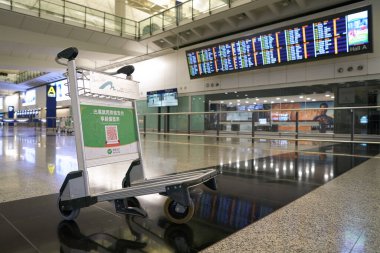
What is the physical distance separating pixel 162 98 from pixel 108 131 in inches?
508

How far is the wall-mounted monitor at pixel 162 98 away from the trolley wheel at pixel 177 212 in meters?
12.5

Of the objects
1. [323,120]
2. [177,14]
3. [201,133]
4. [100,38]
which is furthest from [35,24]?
[323,120]

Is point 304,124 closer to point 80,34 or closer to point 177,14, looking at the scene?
point 177,14

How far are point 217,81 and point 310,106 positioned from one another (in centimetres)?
431

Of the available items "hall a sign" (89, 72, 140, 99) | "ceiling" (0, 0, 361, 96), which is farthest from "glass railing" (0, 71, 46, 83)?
"hall a sign" (89, 72, 140, 99)

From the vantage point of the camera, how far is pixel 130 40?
45.6ft

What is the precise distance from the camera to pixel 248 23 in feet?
36.0

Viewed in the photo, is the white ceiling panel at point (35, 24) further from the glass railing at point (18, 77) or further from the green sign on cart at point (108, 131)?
the glass railing at point (18, 77)

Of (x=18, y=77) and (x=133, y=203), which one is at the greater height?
(x=18, y=77)

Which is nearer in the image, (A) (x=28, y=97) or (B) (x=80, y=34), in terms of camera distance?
(B) (x=80, y=34)

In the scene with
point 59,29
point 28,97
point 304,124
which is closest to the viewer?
point 304,124

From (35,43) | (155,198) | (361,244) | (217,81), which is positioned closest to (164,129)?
(217,81)

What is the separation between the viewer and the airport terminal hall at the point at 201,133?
1.58 meters

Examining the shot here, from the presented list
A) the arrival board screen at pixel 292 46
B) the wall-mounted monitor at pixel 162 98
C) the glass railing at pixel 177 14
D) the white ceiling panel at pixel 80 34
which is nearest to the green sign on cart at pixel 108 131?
the arrival board screen at pixel 292 46
